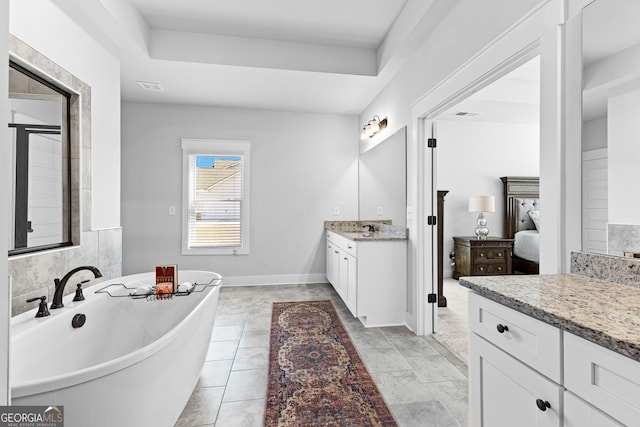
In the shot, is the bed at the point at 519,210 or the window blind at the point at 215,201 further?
the bed at the point at 519,210

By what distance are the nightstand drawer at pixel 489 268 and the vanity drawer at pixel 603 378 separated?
4.11 metres

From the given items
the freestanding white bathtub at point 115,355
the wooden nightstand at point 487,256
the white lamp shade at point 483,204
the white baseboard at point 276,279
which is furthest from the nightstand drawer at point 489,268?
the freestanding white bathtub at point 115,355

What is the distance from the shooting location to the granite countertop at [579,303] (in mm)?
694

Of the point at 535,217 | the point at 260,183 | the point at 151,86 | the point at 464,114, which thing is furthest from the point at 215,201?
the point at 535,217

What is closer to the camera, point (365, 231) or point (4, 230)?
point (4, 230)

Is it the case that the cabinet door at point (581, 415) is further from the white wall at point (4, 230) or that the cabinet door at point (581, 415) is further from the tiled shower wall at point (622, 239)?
the white wall at point (4, 230)

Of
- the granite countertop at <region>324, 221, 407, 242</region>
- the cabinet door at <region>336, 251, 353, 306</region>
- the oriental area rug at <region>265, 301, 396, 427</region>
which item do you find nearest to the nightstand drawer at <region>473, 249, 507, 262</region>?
the granite countertop at <region>324, 221, 407, 242</region>

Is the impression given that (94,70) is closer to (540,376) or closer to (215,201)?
(215,201)

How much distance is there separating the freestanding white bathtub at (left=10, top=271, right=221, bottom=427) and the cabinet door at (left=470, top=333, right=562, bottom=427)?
125cm

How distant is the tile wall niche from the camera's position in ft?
5.72

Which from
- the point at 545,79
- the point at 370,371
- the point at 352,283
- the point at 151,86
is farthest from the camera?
the point at 151,86

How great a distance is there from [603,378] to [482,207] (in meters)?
4.35

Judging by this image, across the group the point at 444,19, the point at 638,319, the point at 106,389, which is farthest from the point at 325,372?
the point at 444,19

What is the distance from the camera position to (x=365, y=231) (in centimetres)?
420
